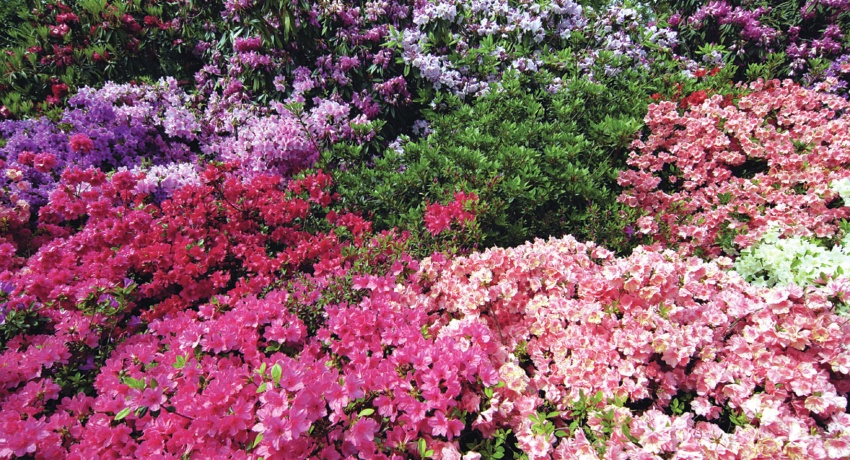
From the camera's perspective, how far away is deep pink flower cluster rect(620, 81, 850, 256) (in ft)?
10.2

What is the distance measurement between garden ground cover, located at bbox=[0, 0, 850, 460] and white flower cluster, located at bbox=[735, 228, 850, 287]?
17mm

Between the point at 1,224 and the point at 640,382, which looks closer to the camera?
the point at 640,382

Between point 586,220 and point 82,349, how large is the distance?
3.08m

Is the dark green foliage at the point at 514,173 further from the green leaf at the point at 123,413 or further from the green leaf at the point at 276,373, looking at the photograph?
the green leaf at the point at 123,413

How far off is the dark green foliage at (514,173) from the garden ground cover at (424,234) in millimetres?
24

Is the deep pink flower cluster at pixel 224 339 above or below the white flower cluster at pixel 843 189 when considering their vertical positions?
above

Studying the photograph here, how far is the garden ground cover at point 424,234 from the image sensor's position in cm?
176

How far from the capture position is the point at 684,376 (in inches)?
77.1

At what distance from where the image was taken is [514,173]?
3.25 metres

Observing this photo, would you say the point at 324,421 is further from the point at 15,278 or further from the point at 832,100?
the point at 832,100

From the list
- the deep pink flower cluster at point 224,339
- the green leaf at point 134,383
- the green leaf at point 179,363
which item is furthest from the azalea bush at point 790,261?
the green leaf at point 134,383

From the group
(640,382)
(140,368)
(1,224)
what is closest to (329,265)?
(140,368)

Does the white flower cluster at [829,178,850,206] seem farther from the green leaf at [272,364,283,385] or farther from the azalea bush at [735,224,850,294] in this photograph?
the green leaf at [272,364,283,385]

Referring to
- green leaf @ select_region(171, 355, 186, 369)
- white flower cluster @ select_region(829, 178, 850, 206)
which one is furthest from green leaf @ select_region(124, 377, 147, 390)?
white flower cluster @ select_region(829, 178, 850, 206)
